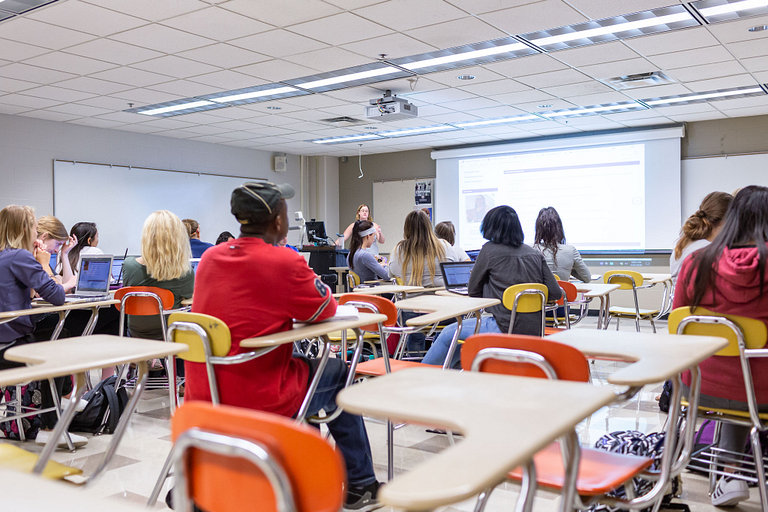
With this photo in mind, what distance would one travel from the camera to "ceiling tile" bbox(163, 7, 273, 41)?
13.8 ft

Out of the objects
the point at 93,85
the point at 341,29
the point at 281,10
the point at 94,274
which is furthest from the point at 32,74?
the point at 341,29

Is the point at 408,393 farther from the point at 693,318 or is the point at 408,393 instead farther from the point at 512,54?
the point at 512,54

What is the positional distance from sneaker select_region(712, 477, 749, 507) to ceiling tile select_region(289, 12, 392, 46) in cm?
356

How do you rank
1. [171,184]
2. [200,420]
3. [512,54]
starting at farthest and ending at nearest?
[171,184]
[512,54]
[200,420]

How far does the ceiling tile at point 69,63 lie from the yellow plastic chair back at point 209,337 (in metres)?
4.08

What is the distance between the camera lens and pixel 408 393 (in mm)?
1144

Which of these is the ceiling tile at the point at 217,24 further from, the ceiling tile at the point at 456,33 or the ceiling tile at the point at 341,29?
the ceiling tile at the point at 456,33

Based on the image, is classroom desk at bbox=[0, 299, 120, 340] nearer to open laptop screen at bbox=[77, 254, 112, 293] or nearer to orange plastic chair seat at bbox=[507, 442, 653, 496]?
open laptop screen at bbox=[77, 254, 112, 293]

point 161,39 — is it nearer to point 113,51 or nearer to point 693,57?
point 113,51

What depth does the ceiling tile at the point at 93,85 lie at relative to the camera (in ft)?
19.1

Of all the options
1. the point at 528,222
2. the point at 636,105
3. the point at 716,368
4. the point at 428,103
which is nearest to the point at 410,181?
the point at 528,222

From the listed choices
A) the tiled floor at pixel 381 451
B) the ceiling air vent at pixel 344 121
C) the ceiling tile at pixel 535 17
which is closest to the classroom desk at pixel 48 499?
the tiled floor at pixel 381 451

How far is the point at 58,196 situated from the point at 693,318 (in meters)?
7.73

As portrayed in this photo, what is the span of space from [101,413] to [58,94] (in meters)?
4.31
